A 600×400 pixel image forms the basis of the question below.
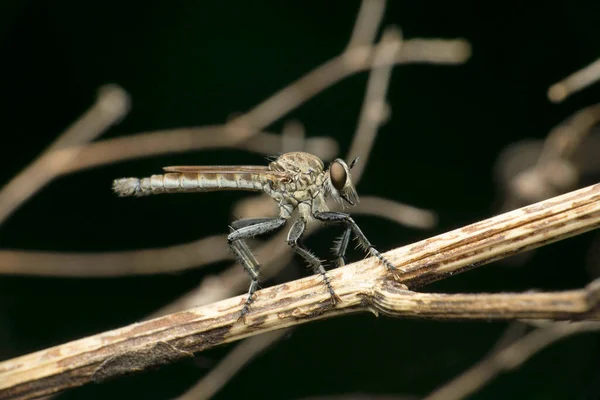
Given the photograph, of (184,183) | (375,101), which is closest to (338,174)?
(375,101)

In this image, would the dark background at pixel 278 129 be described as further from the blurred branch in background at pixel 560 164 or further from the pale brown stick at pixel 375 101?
the pale brown stick at pixel 375 101

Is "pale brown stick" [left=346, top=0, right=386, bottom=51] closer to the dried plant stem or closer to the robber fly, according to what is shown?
the robber fly

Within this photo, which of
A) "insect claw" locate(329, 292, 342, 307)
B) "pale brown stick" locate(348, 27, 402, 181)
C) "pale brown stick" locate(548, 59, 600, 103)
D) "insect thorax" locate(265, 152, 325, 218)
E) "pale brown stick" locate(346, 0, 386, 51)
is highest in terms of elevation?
"pale brown stick" locate(346, 0, 386, 51)

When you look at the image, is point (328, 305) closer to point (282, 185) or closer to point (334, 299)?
point (334, 299)

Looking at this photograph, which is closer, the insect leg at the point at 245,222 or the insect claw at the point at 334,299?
the insect claw at the point at 334,299

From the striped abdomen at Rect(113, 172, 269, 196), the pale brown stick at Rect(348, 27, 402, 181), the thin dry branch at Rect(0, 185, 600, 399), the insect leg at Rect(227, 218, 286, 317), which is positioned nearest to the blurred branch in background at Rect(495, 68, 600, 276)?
the pale brown stick at Rect(348, 27, 402, 181)

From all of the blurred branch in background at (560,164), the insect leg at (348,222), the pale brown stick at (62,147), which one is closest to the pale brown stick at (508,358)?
the blurred branch in background at (560,164)

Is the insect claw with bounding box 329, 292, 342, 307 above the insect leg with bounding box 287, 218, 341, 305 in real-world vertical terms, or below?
below

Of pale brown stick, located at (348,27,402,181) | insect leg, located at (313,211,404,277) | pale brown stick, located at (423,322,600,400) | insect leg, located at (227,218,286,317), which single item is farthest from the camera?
pale brown stick, located at (348,27,402,181)
